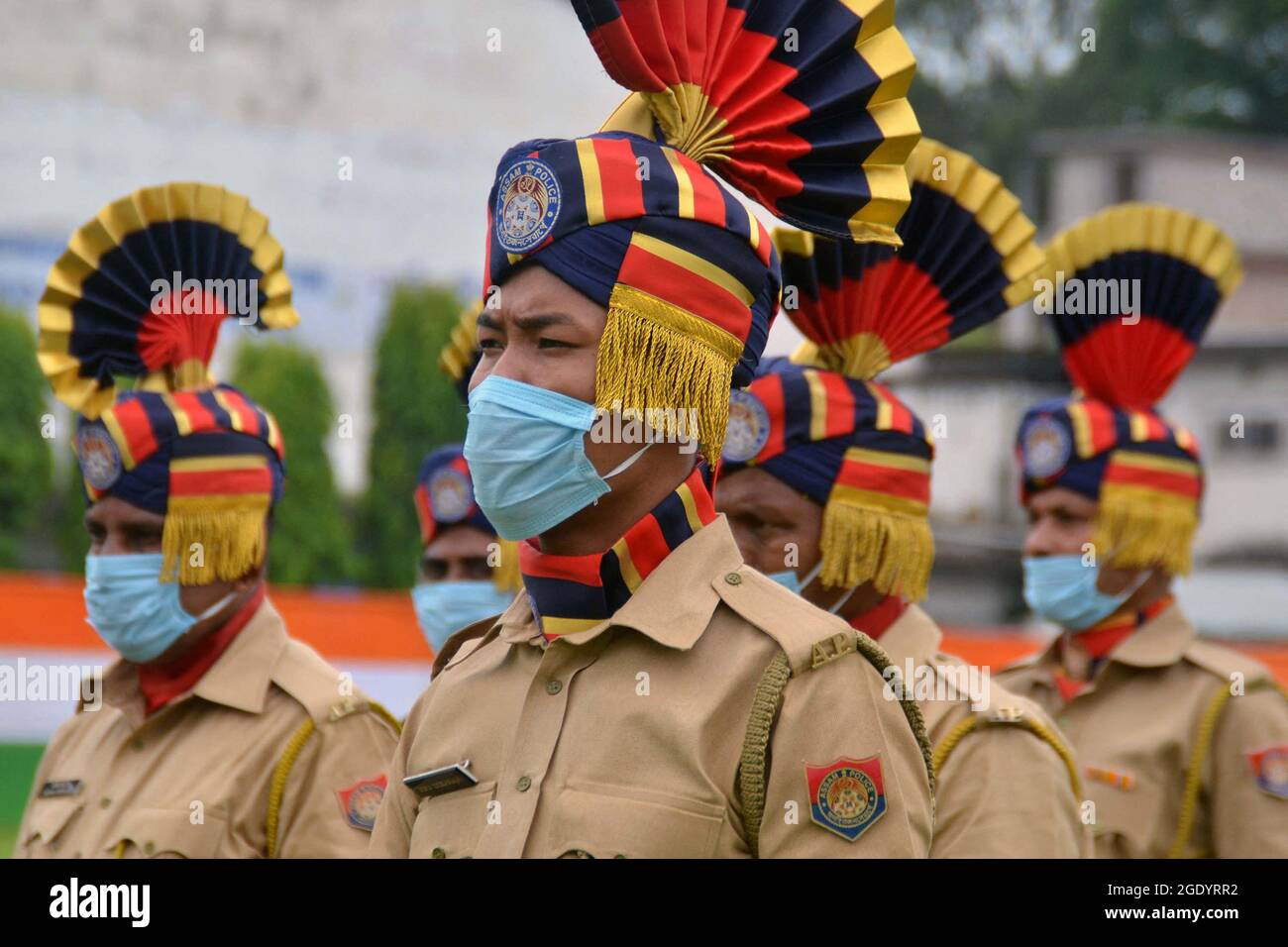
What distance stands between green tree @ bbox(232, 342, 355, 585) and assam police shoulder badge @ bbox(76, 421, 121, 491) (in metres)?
14.0

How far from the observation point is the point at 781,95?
11.3ft

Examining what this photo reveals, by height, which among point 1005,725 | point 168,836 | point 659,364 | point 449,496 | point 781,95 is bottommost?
point 168,836

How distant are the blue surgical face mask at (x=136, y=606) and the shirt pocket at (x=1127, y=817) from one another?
304 centimetres

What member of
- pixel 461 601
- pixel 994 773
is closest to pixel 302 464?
pixel 461 601

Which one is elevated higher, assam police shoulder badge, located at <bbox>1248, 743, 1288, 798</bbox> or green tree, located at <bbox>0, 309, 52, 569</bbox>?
green tree, located at <bbox>0, 309, 52, 569</bbox>

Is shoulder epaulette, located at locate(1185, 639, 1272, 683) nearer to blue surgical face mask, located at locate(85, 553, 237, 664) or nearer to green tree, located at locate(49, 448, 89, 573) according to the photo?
blue surgical face mask, located at locate(85, 553, 237, 664)

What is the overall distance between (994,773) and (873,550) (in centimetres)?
71

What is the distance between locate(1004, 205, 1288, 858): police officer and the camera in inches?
236

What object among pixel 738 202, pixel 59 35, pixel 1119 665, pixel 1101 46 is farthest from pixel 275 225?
pixel 738 202

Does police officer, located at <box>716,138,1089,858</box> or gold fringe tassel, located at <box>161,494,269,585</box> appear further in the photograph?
gold fringe tassel, located at <box>161,494,269,585</box>

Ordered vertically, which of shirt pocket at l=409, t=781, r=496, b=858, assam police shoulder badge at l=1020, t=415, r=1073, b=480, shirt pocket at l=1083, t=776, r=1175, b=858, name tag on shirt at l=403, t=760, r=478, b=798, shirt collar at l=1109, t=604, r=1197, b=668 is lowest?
shirt pocket at l=1083, t=776, r=1175, b=858

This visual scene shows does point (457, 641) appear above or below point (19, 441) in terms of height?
below

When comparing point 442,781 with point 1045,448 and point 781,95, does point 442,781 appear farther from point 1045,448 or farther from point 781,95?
point 1045,448

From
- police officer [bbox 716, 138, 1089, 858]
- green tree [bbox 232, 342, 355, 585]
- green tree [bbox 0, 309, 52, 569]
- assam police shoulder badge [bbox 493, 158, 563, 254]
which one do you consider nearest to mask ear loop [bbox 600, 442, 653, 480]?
assam police shoulder badge [bbox 493, 158, 563, 254]
